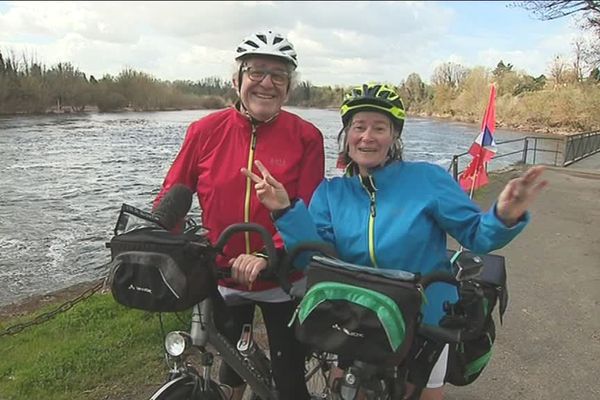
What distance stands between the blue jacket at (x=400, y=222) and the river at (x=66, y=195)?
49cm

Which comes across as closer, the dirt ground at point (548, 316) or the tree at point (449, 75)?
the dirt ground at point (548, 316)

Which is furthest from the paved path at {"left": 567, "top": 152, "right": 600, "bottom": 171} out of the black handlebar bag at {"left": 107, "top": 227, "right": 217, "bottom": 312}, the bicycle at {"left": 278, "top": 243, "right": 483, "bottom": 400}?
the black handlebar bag at {"left": 107, "top": 227, "right": 217, "bottom": 312}

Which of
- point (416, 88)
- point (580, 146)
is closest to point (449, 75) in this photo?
point (416, 88)

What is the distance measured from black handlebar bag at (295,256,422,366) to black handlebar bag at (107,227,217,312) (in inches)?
18.9

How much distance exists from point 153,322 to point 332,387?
11.6ft

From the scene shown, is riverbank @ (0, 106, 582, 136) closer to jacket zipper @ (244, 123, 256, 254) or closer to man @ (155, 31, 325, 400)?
man @ (155, 31, 325, 400)

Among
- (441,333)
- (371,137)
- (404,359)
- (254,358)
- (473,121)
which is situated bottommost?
(473,121)

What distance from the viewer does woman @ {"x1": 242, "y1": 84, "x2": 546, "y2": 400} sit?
1995mm

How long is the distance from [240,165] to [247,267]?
57 cm

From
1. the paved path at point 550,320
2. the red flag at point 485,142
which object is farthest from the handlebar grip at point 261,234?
the red flag at point 485,142

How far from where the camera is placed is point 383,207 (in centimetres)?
206

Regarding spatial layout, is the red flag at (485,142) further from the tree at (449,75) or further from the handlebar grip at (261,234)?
the tree at (449,75)

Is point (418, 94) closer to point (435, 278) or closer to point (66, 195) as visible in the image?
point (66, 195)

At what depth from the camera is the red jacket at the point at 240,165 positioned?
235 centimetres
